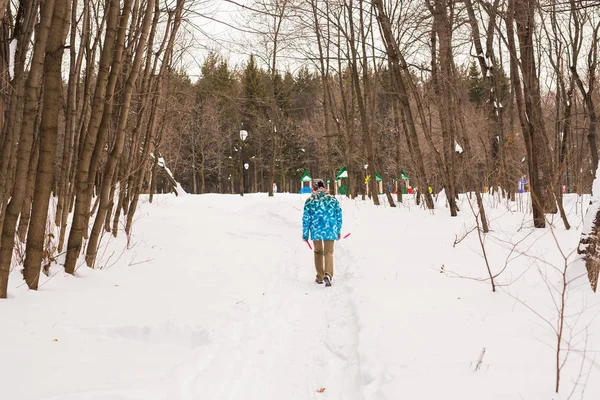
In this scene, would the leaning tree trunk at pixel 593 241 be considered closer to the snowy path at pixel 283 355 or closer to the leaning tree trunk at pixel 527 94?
the snowy path at pixel 283 355

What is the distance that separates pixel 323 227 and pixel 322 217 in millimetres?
157

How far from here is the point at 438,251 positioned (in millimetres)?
7297

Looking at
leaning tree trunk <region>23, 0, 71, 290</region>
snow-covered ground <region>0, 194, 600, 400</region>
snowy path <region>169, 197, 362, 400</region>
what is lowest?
snowy path <region>169, 197, 362, 400</region>

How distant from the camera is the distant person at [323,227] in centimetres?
626

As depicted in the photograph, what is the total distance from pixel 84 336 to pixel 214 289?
223cm

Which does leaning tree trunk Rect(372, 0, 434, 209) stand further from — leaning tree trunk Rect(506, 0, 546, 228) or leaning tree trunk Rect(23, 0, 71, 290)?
leaning tree trunk Rect(23, 0, 71, 290)

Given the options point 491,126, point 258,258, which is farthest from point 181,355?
point 491,126

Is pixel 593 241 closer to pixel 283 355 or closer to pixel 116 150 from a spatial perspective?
pixel 283 355

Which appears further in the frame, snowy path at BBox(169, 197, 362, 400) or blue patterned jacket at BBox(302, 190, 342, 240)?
blue patterned jacket at BBox(302, 190, 342, 240)

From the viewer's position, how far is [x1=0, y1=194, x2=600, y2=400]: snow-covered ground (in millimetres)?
2701

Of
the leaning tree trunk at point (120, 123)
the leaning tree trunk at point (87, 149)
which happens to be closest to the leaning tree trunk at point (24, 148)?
the leaning tree trunk at point (87, 149)

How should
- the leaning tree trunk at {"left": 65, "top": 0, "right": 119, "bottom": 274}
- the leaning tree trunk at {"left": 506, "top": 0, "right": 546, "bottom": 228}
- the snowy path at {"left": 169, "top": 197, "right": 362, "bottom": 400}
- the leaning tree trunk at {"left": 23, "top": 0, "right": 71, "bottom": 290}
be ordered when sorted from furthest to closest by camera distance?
the leaning tree trunk at {"left": 506, "top": 0, "right": 546, "bottom": 228}, the leaning tree trunk at {"left": 65, "top": 0, "right": 119, "bottom": 274}, the leaning tree trunk at {"left": 23, "top": 0, "right": 71, "bottom": 290}, the snowy path at {"left": 169, "top": 197, "right": 362, "bottom": 400}

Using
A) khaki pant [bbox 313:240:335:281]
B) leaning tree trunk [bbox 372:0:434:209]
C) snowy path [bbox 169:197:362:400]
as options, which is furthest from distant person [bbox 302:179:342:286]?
leaning tree trunk [bbox 372:0:434:209]

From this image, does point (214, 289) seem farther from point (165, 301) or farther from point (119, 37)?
point (119, 37)
